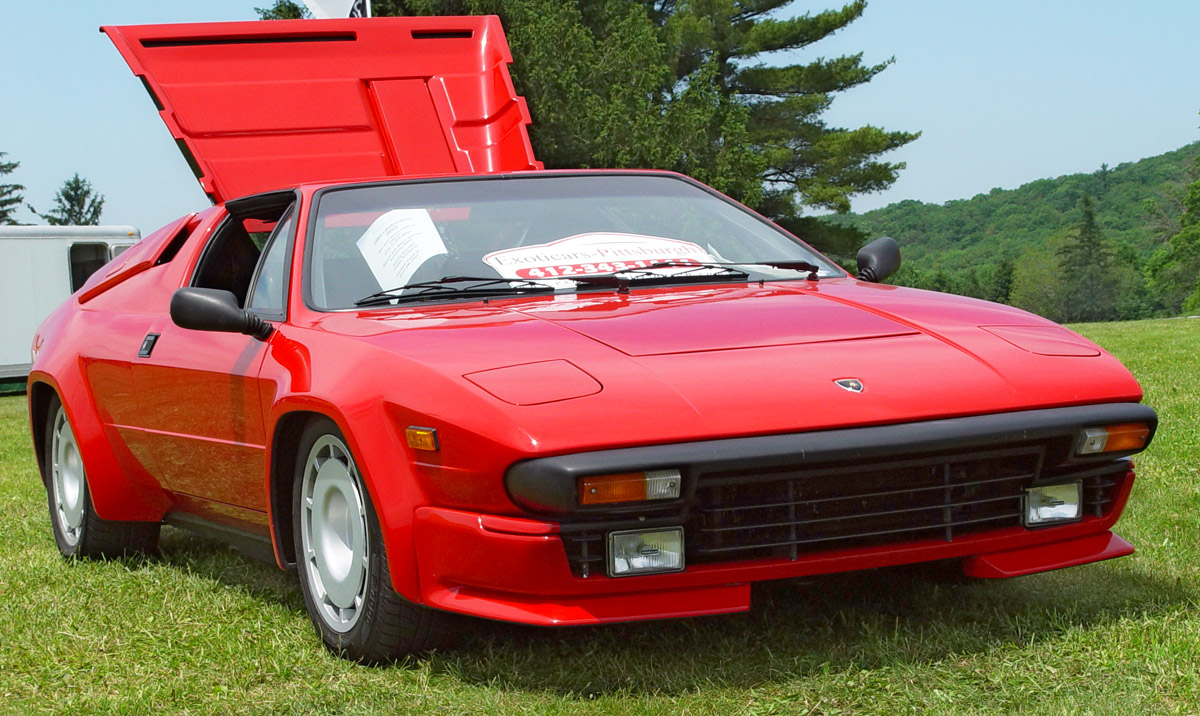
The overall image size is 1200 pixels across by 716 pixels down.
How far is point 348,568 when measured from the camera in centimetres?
361

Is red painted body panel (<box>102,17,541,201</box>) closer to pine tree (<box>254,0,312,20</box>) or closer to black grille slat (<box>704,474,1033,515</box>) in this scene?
black grille slat (<box>704,474,1033,515</box>)

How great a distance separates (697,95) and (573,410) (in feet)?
113

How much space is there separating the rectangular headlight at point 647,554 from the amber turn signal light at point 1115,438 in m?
1.06

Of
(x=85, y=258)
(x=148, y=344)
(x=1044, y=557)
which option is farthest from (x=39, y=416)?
(x=85, y=258)

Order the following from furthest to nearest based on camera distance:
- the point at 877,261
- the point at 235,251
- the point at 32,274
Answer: the point at 32,274 < the point at 235,251 < the point at 877,261

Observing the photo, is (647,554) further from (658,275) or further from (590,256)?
(590,256)

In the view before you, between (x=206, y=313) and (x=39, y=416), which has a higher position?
(x=206, y=313)

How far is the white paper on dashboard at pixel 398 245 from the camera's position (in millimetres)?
4039

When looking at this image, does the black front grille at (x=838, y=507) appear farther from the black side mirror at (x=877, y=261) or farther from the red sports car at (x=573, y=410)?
the black side mirror at (x=877, y=261)

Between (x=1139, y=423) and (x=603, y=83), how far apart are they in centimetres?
3098

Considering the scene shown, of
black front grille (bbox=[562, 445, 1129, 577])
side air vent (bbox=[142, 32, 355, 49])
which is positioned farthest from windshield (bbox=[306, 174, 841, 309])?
side air vent (bbox=[142, 32, 355, 49])

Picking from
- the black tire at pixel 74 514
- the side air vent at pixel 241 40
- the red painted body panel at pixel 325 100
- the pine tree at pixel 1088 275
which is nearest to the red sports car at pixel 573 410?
the black tire at pixel 74 514

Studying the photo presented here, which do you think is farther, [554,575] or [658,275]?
[658,275]

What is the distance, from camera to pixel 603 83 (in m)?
33.5
